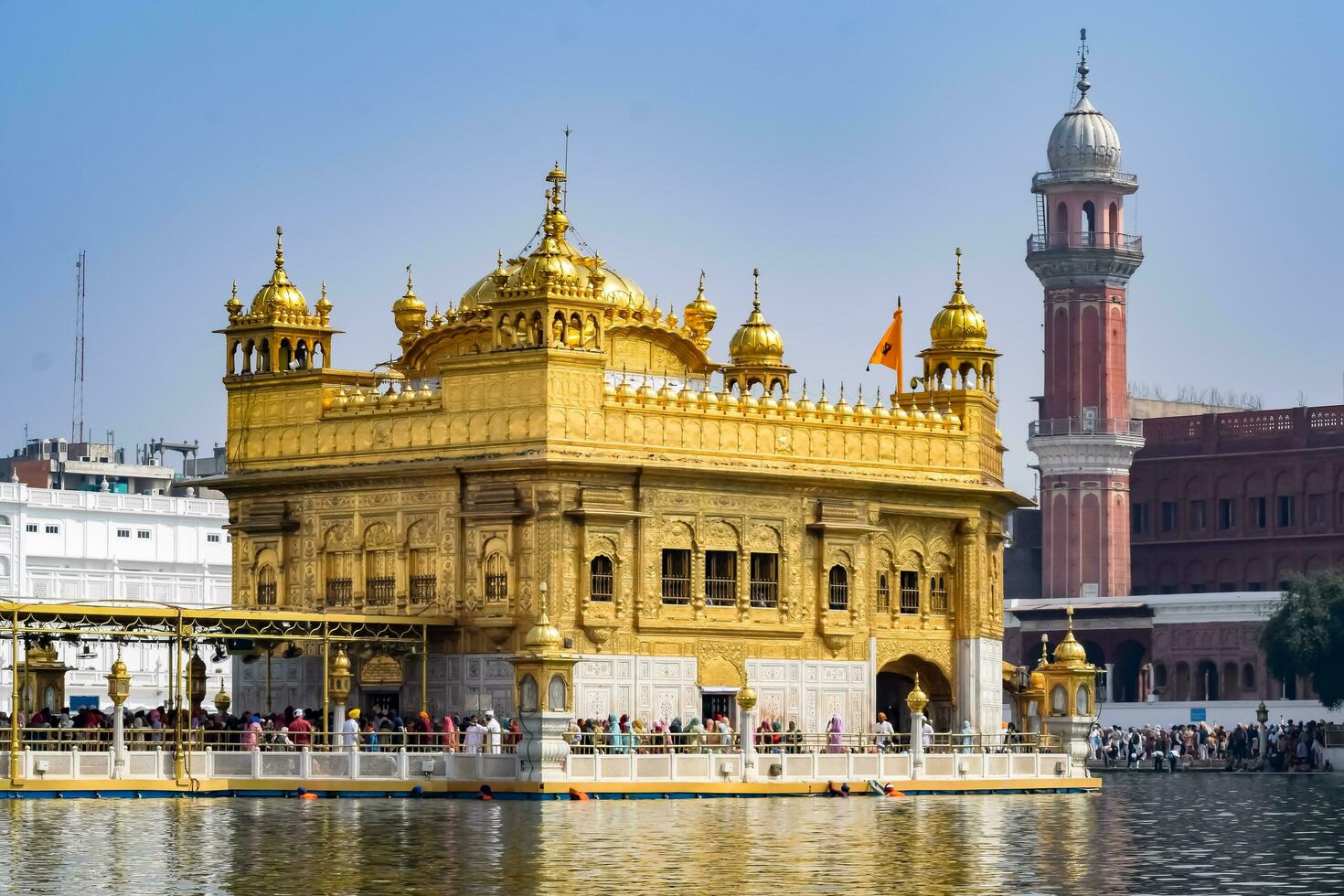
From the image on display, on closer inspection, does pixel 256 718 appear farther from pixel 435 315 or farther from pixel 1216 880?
pixel 1216 880

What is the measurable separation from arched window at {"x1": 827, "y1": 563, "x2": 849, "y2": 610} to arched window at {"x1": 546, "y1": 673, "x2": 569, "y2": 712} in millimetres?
7925

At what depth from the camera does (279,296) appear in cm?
4675

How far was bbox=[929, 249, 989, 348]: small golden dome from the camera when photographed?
4997 cm

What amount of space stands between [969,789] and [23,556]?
40247 mm

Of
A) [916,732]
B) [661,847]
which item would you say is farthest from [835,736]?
[661,847]

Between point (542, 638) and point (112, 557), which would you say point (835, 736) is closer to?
point (542, 638)

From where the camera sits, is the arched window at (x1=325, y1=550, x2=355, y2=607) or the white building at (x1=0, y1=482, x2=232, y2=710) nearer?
the arched window at (x1=325, y1=550, x2=355, y2=607)

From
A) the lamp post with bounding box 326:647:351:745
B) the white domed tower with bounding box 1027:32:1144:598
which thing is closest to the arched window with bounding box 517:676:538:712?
the lamp post with bounding box 326:647:351:745

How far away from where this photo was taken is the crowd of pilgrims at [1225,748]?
199 feet

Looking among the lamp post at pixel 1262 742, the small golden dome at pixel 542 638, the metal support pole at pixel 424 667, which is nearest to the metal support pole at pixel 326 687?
the metal support pole at pixel 424 667

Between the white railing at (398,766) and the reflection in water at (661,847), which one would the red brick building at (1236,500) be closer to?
the reflection in water at (661,847)

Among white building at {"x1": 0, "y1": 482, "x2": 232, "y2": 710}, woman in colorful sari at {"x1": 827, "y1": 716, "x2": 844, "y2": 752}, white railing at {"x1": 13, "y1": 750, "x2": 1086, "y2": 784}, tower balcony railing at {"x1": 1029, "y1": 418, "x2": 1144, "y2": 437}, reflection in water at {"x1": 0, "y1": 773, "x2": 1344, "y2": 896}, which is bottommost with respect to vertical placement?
reflection in water at {"x1": 0, "y1": 773, "x2": 1344, "y2": 896}

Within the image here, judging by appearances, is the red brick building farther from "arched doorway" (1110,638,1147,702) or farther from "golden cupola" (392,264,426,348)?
"golden cupola" (392,264,426,348)

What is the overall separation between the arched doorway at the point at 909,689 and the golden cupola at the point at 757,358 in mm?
6189
